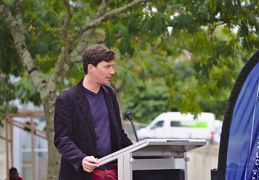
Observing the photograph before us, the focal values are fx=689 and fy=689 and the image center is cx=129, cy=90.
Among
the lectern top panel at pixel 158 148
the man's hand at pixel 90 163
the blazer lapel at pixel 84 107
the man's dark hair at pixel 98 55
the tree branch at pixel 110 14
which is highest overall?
the tree branch at pixel 110 14

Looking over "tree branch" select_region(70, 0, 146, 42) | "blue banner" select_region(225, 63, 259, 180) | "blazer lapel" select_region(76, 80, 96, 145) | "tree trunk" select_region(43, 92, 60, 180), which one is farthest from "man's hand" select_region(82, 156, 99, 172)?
"tree trunk" select_region(43, 92, 60, 180)

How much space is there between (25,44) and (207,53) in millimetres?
3224

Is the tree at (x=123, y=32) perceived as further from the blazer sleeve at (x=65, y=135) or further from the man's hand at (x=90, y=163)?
the man's hand at (x=90, y=163)

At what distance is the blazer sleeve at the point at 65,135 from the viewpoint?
4.49 metres

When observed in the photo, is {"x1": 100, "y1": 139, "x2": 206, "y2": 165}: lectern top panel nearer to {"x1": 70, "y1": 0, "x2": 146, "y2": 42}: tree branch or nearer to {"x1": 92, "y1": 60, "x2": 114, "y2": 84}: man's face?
{"x1": 92, "y1": 60, "x2": 114, "y2": 84}: man's face

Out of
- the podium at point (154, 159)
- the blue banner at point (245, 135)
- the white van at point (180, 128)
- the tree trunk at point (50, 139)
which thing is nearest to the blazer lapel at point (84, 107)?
the podium at point (154, 159)

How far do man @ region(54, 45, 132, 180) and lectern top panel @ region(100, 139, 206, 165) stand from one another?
0.70 ft

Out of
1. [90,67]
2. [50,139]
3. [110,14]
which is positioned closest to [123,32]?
[110,14]

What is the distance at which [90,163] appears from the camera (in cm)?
439

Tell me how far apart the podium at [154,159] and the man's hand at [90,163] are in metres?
0.05

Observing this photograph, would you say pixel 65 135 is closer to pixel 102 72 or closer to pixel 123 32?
pixel 102 72

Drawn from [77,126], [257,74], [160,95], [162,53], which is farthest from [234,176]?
[160,95]

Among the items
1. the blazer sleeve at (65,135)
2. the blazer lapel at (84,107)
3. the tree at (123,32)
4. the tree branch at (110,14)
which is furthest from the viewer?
the tree at (123,32)

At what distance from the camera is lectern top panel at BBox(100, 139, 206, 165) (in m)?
4.11
